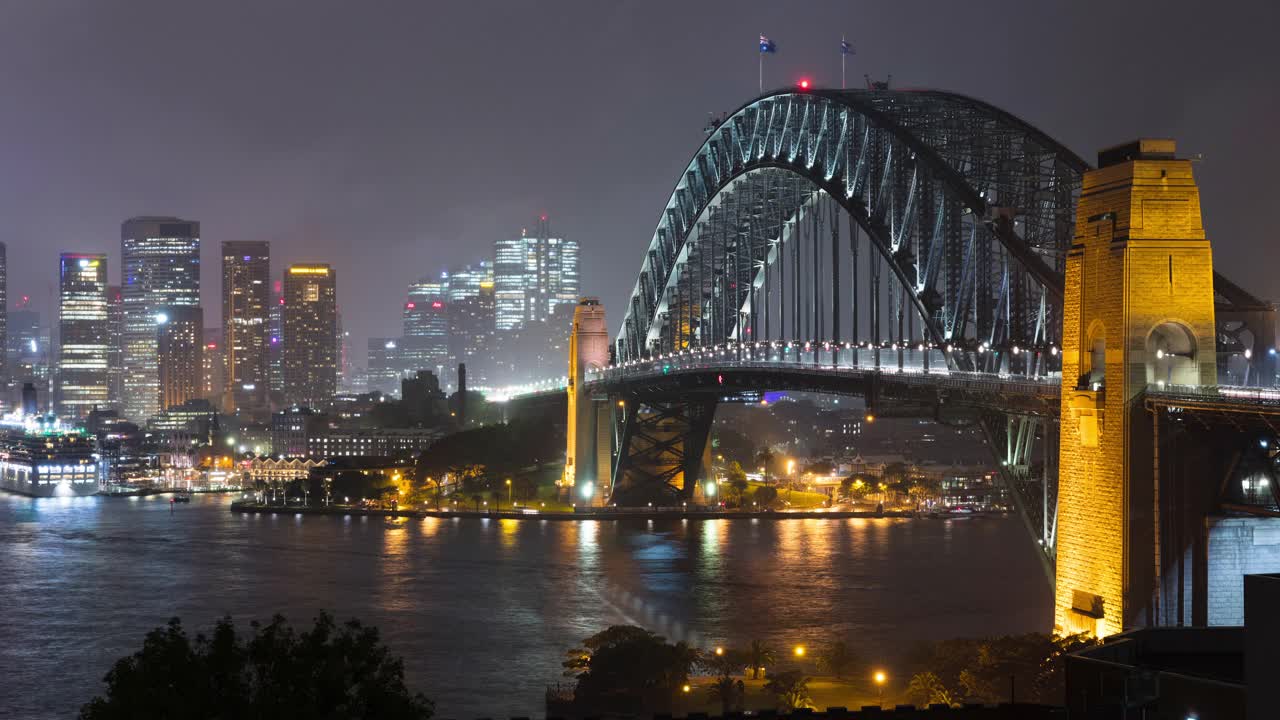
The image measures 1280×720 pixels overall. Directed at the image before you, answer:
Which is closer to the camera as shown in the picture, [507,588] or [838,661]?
[838,661]

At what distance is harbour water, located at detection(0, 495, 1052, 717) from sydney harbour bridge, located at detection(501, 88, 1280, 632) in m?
6.49

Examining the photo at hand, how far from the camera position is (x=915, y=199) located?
152ft

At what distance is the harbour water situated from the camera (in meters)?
40.4

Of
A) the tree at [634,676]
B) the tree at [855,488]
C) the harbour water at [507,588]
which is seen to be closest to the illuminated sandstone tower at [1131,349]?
the tree at [634,676]

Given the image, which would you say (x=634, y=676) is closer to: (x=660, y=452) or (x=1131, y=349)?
(x=1131, y=349)

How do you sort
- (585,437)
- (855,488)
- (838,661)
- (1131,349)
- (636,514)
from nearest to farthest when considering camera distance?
1. (1131,349)
2. (838,661)
3. (636,514)
4. (585,437)
5. (855,488)

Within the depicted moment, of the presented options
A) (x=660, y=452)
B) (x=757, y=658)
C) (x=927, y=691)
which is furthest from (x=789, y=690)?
(x=660, y=452)

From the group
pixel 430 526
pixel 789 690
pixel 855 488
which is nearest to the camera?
pixel 789 690

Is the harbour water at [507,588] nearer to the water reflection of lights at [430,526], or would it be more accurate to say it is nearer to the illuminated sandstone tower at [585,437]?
the water reflection of lights at [430,526]

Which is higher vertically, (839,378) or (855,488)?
(839,378)

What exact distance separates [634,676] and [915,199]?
19962 mm

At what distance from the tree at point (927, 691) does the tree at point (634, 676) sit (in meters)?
5.02

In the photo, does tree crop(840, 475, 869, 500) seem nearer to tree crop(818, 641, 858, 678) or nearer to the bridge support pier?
the bridge support pier

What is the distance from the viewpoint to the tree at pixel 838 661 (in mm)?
34562
